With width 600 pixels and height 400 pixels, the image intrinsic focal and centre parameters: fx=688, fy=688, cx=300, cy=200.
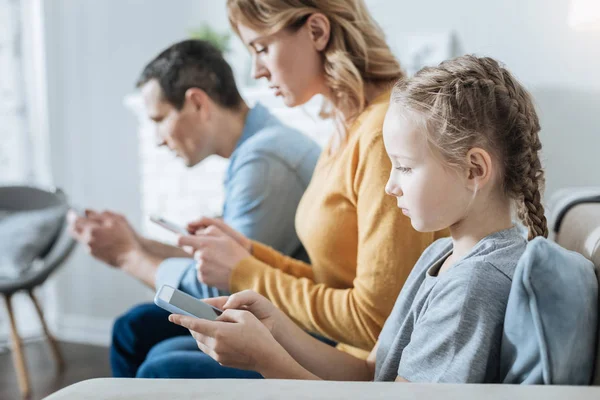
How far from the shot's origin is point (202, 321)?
897 mm

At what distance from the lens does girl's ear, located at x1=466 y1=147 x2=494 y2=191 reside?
84 cm

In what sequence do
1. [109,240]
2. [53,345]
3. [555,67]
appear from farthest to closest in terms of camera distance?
[53,345] < [555,67] < [109,240]

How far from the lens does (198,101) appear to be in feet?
5.87

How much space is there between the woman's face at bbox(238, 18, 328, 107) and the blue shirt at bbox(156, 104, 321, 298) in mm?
219

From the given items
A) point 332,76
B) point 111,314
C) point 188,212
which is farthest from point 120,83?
point 332,76

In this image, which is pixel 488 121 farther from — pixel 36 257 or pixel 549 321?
pixel 36 257

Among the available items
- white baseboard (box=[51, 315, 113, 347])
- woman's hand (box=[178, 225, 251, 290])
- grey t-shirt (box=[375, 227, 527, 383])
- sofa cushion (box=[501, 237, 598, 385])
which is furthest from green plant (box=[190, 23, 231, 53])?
sofa cushion (box=[501, 237, 598, 385])

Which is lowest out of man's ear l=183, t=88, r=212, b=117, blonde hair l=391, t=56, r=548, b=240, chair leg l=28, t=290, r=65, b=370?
chair leg l=28, t=290, r=65, b=370

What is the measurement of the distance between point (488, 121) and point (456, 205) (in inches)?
4.4

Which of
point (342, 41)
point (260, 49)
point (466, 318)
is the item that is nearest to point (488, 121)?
point (466, 318)

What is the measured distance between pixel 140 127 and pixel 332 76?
2.23 m

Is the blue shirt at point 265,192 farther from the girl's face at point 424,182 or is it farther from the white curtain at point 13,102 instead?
the white curtain at point 13,102

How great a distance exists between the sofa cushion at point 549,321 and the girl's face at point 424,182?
14 centimetres

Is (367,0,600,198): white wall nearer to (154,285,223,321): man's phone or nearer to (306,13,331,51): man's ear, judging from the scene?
(306,13,331,51): man's ear
